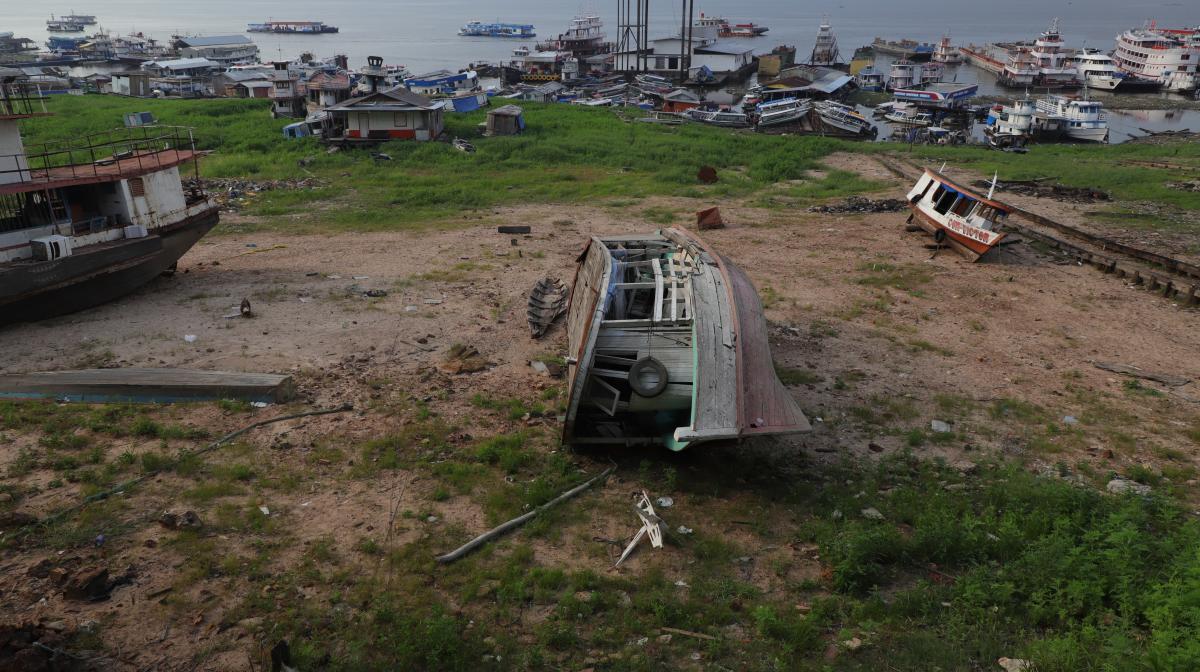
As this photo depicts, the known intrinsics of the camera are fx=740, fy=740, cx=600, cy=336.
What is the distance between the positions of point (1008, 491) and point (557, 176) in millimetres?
21485

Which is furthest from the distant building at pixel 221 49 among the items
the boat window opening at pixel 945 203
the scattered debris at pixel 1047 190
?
the boat window opening at pixel 945 203

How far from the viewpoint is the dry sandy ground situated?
24.3ft

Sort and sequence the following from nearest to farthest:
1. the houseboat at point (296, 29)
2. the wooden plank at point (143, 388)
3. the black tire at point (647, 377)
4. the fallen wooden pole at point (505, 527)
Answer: the fallen wooden pole at point (505, 527)
the black tire at point (647, 377)
the wooden plank at point (143, 388)
the houseboat at point (296, 29)

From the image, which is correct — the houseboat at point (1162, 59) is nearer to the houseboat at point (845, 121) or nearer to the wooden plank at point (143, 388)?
the houseboat at point (845, 121)

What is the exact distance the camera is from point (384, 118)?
32.1m

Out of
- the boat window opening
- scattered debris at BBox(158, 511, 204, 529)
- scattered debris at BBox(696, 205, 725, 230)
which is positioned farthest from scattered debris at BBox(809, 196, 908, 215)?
scattered debris at BBox(158, 511, 204, 529)

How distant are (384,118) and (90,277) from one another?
66.4 feet

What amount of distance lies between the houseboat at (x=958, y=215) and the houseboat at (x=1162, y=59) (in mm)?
57483

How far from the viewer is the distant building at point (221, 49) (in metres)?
77.7

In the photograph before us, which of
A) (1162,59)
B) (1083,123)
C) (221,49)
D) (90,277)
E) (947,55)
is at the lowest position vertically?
(90,277)

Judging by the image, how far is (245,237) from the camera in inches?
787

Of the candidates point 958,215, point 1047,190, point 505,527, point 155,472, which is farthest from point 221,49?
point 505,527

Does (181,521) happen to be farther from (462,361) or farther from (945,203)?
(945,203)

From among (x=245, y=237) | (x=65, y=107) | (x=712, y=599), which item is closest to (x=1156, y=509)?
(x=712, y=599)
